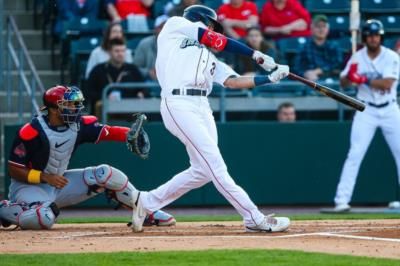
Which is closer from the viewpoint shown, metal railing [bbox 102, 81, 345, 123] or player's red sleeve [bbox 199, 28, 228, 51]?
player's red sleeve [bbox 199, 28, 228, 51]

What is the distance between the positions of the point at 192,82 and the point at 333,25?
708 centimetres

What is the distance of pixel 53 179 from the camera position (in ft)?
34.4

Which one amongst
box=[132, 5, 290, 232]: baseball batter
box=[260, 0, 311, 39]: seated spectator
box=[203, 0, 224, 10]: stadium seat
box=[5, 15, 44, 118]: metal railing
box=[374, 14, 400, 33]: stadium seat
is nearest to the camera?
box=[132, 5, 290, 232]: baseball batter

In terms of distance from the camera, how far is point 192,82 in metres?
9.82

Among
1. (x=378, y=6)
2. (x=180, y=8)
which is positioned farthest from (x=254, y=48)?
(x=378, y=6)

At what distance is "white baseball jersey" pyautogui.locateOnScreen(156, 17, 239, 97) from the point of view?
9.82 metres

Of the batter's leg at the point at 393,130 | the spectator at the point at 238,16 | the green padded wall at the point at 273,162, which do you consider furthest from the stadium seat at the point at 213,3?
the batter's leg at the point at 393,130

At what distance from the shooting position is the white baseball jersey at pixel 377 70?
13.5 meters

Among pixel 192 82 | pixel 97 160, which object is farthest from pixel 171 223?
pixel 97 160

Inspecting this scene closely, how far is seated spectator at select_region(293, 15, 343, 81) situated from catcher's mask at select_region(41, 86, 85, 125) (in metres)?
5.22

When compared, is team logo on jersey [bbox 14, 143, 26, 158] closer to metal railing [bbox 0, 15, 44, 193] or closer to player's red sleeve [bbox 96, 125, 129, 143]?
player's red sleeve [bbox 96, 125, 129, 143]

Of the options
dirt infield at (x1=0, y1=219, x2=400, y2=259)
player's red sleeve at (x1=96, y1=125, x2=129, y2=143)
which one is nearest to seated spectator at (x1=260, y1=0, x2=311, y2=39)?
dirt infield at (x1=0, y1=219, x2=400, y2=259)

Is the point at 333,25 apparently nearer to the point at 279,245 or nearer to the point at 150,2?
the point at 150,2

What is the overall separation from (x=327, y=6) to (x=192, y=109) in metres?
7.41
